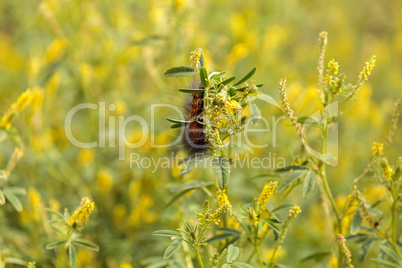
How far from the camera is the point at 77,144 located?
3.11 metres

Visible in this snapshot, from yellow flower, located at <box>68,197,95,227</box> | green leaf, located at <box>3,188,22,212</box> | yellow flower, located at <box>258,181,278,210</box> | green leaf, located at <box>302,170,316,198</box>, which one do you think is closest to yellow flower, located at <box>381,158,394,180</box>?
green leaf, located at <box>302,170,316,198</box>

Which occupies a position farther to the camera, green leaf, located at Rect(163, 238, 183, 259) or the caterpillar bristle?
the caterpillar bristle

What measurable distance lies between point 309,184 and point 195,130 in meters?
0.46

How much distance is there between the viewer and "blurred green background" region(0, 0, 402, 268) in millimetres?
2420

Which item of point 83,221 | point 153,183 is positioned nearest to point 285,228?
point 83,221

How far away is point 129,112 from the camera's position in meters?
3.24

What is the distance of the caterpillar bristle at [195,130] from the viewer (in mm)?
1424

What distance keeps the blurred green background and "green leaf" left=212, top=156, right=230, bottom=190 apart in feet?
1.14

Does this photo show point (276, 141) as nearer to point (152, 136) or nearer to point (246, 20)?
point (152, 136)

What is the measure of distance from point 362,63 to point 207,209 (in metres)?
4.23

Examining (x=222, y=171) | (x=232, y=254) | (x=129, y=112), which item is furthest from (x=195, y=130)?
(x=129, y=112)

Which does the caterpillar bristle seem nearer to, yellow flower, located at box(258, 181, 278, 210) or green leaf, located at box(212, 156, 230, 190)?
green leaf, located at box(212, 156, 230, 190)

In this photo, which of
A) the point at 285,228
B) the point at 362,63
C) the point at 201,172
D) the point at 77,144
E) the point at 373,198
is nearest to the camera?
the point at 285,228

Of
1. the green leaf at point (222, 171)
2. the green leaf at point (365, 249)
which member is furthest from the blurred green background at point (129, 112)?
the green leaf at point (365, 249)
